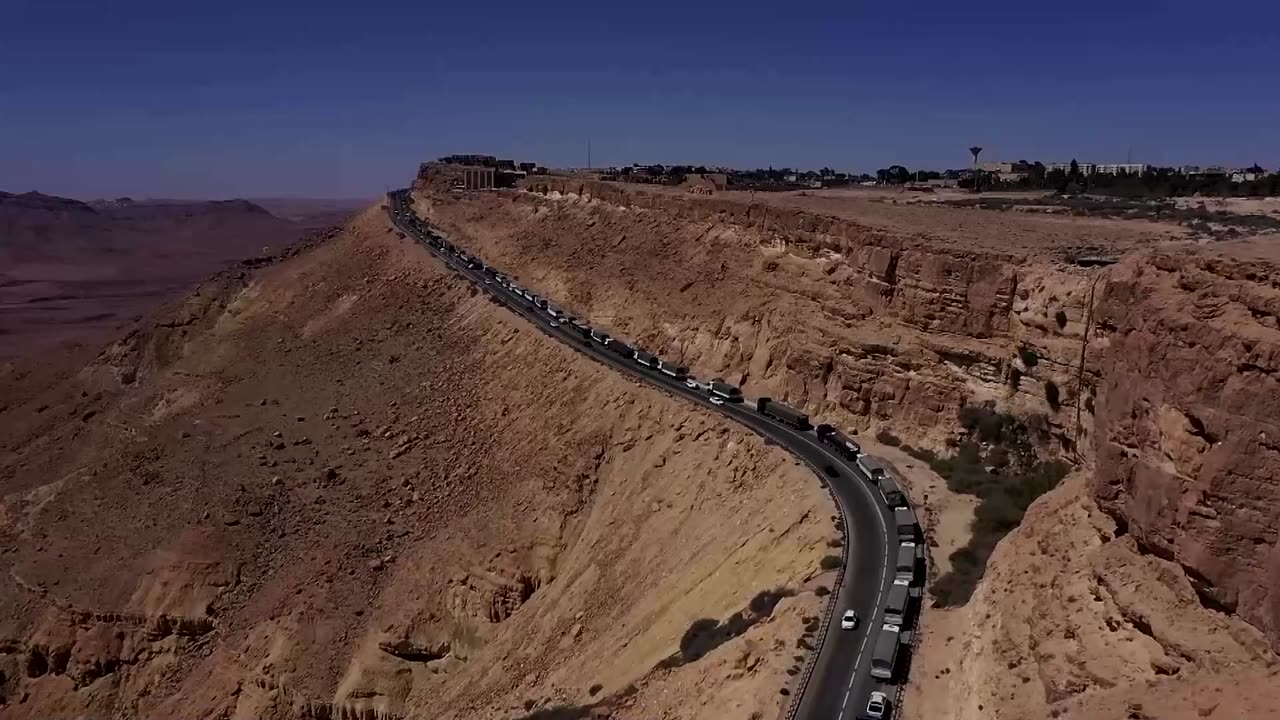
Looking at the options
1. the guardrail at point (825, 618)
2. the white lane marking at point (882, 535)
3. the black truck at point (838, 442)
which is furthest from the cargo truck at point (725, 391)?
the guardrail at point (825, 618)

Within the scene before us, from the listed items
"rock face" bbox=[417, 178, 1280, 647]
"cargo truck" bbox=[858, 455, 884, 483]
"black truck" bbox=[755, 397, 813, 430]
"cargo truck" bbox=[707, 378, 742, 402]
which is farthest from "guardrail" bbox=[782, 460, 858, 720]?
"cargo truck" bbox=[707, 378, 742, 402]

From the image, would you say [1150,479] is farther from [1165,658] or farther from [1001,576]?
[1001,576]

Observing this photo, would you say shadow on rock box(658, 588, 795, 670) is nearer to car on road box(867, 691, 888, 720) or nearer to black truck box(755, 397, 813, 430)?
car on road box(867, 691, 888, 720)

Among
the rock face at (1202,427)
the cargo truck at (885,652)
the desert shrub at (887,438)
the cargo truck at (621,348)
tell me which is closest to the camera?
the rock face at (1202,427)

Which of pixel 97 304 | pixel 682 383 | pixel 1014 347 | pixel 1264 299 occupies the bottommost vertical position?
pixel 97 304

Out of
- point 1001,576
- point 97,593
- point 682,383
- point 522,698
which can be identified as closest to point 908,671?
point 1001,576

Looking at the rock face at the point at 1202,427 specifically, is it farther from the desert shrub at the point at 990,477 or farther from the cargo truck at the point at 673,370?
the cargo truck at the point at 673,370

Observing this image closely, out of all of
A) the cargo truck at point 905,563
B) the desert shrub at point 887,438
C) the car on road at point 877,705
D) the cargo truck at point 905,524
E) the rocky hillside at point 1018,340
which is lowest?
the car on road at point 877,705
